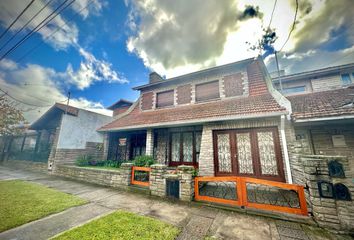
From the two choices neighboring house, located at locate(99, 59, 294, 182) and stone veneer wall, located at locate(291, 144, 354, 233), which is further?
neighboring house, located at locate(99, 59, 294, 182)

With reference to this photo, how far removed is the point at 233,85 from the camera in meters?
8.00

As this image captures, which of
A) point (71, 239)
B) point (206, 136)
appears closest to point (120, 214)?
point (71, 239)

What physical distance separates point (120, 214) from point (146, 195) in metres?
1.67

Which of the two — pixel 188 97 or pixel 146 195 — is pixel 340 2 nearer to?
pixel 188 97

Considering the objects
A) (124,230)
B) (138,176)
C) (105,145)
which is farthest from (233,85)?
(105,145)

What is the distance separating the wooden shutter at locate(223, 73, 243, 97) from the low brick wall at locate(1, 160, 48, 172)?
552 inches

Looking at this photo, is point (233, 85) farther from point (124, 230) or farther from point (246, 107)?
point (124, 230)

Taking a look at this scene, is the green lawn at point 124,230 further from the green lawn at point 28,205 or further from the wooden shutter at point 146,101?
the wooden shutter at point 146,101

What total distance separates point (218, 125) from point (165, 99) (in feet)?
16.6

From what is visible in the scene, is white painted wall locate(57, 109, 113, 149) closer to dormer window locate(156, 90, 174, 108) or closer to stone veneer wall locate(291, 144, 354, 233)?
dormer window locate(156, 90, 174, 108)

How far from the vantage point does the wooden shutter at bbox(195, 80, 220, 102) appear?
28.1 ft

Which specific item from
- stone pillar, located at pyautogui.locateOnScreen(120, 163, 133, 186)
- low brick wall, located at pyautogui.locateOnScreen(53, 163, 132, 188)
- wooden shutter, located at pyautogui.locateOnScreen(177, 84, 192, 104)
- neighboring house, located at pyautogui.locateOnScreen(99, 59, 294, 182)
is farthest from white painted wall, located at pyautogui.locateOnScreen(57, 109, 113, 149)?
wooden shutter, located at pyautogui.locateOnScreen(177, 84, 192, 104)

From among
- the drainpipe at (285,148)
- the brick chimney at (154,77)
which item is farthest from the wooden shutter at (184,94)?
the drainpipe at (285,148)

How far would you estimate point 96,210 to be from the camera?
3.80m
